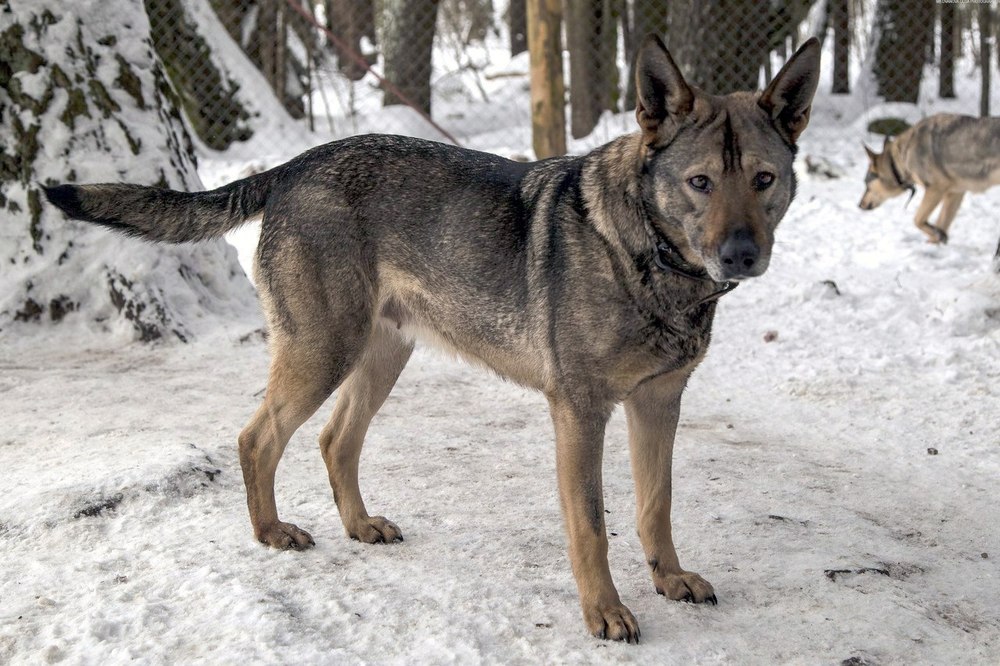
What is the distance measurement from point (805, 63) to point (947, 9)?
16.4m

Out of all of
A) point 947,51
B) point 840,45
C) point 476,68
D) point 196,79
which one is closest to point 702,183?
point 196,79

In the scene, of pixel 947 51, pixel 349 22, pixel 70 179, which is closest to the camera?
pixel 70 179

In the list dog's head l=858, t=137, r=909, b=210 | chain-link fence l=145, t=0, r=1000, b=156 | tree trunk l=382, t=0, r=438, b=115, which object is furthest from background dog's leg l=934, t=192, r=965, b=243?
tree trunk l=382, t=0, r=438, b=115

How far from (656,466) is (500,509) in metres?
0.78

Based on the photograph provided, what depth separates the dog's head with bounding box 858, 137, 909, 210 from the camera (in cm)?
966

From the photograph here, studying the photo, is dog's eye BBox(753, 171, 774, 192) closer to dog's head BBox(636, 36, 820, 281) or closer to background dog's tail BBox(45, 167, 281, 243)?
dog's head BBox(636, 36, 820, 281)

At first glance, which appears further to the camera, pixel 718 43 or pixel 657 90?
pixel 718 43

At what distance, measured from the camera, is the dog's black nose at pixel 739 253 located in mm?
2885

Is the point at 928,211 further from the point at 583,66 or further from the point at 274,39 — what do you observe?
the point at 274,39

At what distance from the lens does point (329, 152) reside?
12.2 ft

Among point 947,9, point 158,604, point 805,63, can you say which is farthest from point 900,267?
point 947,9

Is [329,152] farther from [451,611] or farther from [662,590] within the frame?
[662,590]

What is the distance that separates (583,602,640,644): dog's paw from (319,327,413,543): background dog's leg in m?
0.92

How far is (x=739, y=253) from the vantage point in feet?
9.46
